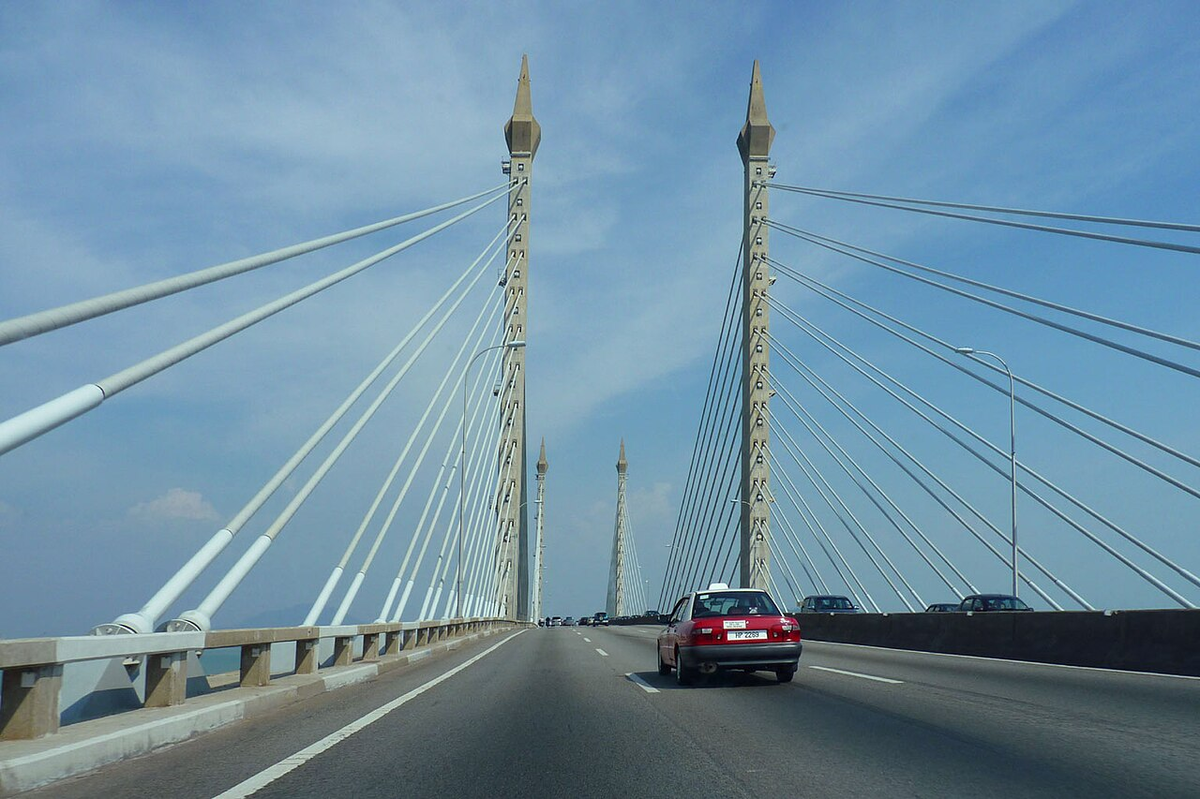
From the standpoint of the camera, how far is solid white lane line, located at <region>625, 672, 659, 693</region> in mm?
14755

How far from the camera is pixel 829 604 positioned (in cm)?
4281

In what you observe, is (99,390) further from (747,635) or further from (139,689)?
(747,635)

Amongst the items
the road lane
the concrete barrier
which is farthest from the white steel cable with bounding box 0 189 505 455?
the concrete barrier

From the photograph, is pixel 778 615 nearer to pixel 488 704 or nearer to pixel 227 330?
pixel 488 704

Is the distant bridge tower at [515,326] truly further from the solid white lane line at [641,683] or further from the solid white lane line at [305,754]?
the solid white lane line at [305,754]

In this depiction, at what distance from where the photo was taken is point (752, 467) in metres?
39.3

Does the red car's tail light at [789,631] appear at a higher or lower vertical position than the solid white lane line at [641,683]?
higher

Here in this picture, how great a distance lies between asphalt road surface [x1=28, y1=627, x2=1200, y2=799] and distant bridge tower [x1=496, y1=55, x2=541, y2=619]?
98.4 ft

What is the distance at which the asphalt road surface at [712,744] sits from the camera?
7105 mm

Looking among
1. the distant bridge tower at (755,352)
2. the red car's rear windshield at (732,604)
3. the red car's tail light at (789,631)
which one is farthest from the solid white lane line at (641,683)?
the distant bridge tower at (755,352)

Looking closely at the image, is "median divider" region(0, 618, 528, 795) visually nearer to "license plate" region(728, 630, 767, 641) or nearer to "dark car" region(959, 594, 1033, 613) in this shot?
"license plate" region(728, 630, 767, 641)

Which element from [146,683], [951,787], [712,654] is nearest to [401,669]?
[712,654]

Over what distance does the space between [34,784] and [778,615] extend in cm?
1031

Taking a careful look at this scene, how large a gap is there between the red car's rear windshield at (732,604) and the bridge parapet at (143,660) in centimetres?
543
